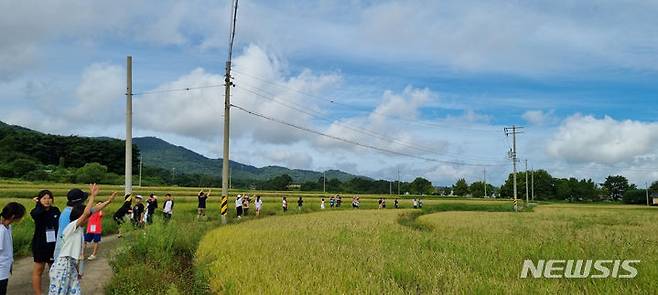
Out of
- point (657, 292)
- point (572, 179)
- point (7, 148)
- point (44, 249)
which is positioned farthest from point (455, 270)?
point (572, 179)

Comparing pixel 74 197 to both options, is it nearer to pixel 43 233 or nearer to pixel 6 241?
pixel 6 241

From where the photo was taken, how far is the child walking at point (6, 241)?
670 centimetres

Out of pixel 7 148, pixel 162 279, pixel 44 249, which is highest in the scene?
pixel 7 148

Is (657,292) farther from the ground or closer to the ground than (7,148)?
closer to the ground

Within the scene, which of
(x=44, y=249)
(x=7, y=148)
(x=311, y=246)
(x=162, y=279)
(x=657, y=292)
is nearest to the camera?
(x=657, y=292)

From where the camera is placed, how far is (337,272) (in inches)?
309

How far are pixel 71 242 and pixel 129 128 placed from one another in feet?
51.9

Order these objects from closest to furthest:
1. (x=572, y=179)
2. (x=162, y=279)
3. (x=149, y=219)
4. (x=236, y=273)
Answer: (x=236, y=273), (x=162, y=279), (x=149, y=219), (x=572, y=179)

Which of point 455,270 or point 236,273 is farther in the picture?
point 455,270

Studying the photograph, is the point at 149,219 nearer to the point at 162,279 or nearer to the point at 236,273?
the point at 162,279

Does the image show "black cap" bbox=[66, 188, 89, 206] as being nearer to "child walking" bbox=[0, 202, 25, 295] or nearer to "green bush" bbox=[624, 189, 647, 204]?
"child walking" bbox=[0, 202, 25, 295]

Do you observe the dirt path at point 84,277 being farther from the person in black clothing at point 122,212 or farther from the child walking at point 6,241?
the person in black clothing at point 122,212

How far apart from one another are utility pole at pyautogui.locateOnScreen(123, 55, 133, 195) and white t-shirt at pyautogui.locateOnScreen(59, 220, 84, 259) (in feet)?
48.4

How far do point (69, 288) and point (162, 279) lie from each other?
2.14 metres
